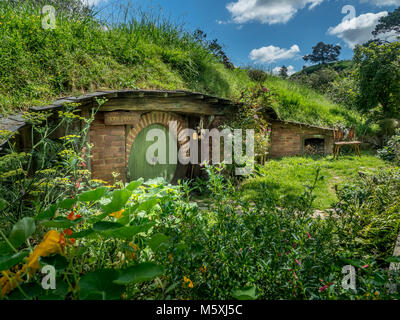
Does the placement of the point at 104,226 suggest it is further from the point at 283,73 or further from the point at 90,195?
the point at 283,73

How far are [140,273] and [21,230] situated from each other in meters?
0.47

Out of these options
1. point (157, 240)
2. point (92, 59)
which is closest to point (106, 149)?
point (92, 59)

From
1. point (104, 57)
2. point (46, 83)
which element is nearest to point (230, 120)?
point (104, 57)

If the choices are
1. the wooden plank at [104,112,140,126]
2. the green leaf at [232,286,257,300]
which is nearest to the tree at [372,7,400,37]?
the wooden plank at [104,112,140,126]

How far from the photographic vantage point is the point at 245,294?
1.06 meters

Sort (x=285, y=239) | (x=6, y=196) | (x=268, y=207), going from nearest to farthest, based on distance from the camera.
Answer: (x=285, y=239) < (x=268, y=207) < (x=6, y=196)

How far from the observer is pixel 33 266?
968 millimetres

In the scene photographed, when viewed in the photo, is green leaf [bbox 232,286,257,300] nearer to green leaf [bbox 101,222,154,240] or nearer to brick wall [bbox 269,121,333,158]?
green leaf [bbox 101,222,154,240]

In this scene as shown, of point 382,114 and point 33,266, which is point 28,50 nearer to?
point 33,266

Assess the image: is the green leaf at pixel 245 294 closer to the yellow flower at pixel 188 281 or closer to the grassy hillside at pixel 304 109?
the yellow flower at pixel 188 281

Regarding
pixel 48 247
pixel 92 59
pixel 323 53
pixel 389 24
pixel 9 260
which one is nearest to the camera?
pixel 9 260

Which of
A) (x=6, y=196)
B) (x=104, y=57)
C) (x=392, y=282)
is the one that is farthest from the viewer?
(x=104, y=57)

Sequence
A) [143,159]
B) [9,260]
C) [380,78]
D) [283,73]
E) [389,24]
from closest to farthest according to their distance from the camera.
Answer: [9,260] → [143,159] → [380,78] → [389,24] → [283,73]
